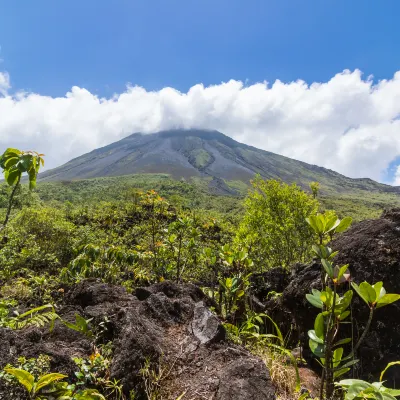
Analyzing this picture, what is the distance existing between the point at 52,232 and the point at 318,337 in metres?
10.2

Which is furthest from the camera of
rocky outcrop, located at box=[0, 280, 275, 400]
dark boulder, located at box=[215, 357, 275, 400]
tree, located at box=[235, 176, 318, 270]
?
tree, located at box=[235, 176, 318, 270]

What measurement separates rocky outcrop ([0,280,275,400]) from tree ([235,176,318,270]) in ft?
18.4

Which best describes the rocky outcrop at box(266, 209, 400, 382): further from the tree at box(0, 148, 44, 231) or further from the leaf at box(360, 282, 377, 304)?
the tree at box(0, 148, 44, 231)

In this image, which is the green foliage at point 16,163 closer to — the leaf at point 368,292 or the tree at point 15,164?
the tree at point 15,164

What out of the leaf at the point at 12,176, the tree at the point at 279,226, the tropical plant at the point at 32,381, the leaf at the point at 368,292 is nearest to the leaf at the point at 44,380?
the tropical plant at the point at 32,381


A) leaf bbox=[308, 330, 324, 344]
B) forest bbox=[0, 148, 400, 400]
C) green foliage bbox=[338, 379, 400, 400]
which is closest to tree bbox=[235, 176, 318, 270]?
forest bbox=[0, 148, 400, 400]

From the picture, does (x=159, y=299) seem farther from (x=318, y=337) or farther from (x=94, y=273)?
(x=94, y=273)

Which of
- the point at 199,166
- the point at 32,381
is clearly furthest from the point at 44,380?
the point at 199,166

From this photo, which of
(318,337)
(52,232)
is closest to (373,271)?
(318,337)

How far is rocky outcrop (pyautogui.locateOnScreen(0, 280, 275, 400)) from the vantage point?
6.74ft

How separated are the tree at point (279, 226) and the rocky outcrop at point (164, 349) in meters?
5.60

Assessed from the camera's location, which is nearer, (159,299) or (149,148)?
(159,299)

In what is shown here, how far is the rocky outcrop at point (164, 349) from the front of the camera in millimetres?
2055

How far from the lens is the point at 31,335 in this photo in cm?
246
